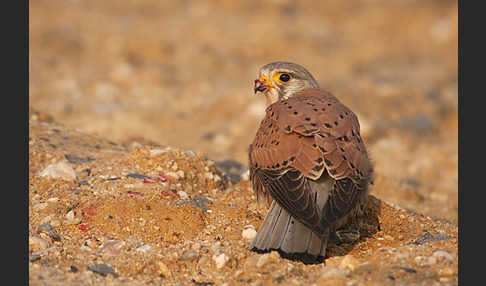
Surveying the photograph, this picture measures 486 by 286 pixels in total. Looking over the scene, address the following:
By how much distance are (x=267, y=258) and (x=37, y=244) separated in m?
1.58

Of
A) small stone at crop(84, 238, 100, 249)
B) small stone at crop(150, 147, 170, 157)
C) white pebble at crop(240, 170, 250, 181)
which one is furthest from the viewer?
white pebble at crop(240, 170, 250, 181)

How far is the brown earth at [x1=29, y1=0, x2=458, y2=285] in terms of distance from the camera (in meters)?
4.12

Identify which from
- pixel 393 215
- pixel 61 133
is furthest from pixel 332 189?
pixel 61 133

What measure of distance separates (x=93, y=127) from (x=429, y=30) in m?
9.97

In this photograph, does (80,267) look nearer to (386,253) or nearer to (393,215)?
(386,253)

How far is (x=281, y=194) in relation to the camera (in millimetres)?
4281

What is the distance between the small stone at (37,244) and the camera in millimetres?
4172

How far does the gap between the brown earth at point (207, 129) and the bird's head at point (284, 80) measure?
3.10ft

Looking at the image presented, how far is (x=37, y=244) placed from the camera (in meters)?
4.19

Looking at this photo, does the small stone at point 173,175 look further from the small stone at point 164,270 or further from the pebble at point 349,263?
the pebble at point 349,263

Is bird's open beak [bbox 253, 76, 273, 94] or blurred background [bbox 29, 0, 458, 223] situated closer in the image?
bird's open beak [bbox 253, 76, 273, 94]

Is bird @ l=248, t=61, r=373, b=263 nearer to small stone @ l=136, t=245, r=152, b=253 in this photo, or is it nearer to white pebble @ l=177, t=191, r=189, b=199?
white pebble @ l=177, t=191, r=189, b=199

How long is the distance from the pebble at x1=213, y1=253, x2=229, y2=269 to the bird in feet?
0.69

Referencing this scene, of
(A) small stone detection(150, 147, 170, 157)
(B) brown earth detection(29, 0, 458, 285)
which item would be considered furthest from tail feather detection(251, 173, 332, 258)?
(A) small stone detection(150, 147, 170, 157)
